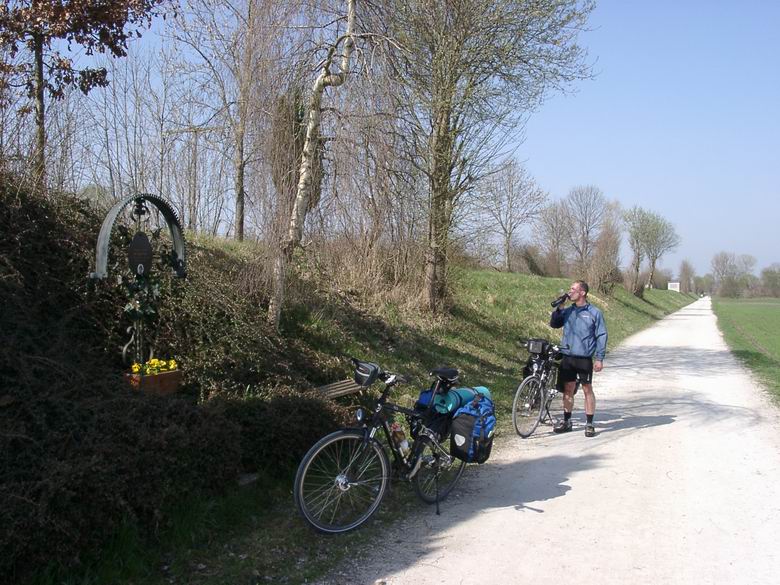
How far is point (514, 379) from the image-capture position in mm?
11719

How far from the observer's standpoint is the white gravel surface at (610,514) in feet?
13.1

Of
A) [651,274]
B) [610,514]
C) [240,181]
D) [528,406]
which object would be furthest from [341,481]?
[651,274]

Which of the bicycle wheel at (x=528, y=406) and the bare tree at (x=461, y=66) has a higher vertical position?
the bare tree at (x=461, y=66)

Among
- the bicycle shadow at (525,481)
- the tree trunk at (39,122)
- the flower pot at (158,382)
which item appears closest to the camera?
the bicycle shadow at (525,481)

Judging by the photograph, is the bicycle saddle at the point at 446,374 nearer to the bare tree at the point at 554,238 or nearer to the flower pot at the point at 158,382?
the flower pot at the point at 158,382

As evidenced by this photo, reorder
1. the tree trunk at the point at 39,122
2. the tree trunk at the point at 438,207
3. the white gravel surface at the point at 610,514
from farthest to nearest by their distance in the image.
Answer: the tree trunk at the point at 438,207, the tree trunk at the point at 39,122, the white gravel surface at the point at 610,514

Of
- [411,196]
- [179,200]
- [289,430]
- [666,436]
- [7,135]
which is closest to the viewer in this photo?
[289,430]

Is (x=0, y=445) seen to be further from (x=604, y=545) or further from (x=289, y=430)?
(x=604, y=545)

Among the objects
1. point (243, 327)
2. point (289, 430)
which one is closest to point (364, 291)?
point (243, 327)

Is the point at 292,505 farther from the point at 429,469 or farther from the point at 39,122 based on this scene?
the point at 39,122

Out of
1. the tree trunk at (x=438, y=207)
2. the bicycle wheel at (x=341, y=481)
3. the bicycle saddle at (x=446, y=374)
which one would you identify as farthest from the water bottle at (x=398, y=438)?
the tree trunk at (x=438, y=207)

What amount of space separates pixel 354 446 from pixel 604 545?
1943 millimetres

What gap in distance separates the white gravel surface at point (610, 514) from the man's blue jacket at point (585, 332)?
1.08 meters

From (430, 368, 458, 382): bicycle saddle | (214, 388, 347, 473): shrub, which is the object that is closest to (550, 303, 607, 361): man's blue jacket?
(430, 368, 458, 382): bicycle saddle
